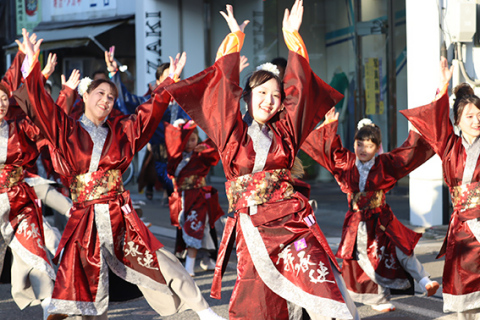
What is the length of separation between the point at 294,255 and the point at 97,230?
4.32 ft

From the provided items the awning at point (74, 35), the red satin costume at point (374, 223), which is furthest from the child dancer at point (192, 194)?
the awning at point (74, 35)

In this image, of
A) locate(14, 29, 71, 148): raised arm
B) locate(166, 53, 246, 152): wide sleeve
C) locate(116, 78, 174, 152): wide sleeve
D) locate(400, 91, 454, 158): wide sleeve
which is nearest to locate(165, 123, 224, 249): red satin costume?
locate(116, 78, 174, 152): wide sleeve

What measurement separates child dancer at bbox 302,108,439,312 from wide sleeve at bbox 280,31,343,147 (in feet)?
4.14

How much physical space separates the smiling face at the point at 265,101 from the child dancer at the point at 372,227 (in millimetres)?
1355

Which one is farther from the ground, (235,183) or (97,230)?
(235,183)

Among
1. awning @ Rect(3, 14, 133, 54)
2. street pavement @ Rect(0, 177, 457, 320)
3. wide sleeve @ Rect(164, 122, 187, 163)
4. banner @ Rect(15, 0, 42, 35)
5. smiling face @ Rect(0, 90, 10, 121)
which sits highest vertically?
banner @ Rect(15, 0, 42, 35)

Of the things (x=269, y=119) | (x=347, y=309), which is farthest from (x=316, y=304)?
(x=269, y=119)

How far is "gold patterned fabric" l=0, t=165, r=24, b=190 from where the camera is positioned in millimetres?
4953

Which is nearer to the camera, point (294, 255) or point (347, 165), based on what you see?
point (294, 255)

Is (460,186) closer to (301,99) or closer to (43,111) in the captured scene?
(301,99)

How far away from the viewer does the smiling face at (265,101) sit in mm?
3621

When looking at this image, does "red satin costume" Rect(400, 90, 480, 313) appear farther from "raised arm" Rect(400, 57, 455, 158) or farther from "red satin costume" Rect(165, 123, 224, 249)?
"red satin costume" Rect(165, 123, 224, 249)

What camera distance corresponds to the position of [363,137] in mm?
5258

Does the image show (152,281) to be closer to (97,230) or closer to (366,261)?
(97,230)
